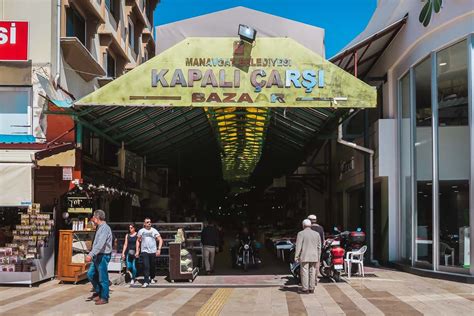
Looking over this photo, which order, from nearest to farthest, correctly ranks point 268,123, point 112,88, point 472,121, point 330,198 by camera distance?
point 112,88, point 472,121, point 268,123, point 330,198

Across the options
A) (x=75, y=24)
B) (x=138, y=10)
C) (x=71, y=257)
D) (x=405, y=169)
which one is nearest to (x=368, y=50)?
(x=405, y=169)

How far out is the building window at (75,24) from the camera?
17266 mm

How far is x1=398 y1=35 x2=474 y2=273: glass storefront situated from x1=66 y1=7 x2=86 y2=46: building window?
33.7 feet

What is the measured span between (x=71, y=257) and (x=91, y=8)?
923 cm

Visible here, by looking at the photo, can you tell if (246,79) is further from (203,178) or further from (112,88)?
(203,178)

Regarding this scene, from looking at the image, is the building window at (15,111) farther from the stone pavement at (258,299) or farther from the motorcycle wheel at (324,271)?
the motorcycle wheel at (324,271)

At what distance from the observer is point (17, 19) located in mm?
14938

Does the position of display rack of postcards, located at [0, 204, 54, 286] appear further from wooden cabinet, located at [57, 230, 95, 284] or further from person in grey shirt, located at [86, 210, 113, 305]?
person in grey shirt, located at [86, 210, 113, 305]

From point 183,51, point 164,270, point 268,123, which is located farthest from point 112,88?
point 164,270

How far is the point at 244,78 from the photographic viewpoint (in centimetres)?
1249

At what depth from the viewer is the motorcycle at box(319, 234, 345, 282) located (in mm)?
A: 13516

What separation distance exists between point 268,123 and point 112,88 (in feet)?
17.8

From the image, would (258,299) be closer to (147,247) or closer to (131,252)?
(147,247)

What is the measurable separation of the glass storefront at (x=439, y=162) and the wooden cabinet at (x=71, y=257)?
8.80 m
